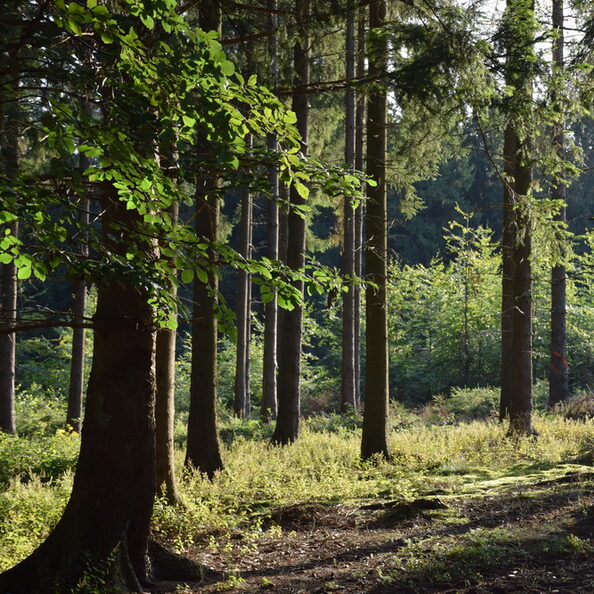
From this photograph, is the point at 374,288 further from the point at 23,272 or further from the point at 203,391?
the point at 23,272

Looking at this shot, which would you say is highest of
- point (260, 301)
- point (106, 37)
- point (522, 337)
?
point (106, 37)

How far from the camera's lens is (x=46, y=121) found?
3295 mm

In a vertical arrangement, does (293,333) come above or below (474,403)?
above

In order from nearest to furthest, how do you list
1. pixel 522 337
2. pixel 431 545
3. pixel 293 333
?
pixel 431 545 < pixel 293 333 < pixel 522 337

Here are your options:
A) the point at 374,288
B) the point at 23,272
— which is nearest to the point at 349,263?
the point at 374,288

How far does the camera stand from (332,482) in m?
9.36

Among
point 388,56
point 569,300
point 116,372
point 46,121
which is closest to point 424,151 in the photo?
point 388,56

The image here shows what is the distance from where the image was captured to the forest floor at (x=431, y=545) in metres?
5.16

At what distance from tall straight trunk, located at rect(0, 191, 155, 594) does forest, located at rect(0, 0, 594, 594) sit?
2 centimetres

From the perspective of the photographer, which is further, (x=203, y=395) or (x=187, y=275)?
(x=203, y=395)

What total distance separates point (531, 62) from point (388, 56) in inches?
87.7

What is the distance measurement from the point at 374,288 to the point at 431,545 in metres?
5.41

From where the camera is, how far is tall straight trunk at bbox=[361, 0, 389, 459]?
11.0 metres

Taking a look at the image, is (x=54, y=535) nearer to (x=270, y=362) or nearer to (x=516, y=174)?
(x=516, y=174)
